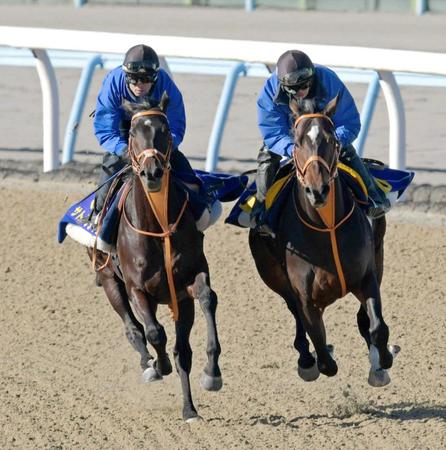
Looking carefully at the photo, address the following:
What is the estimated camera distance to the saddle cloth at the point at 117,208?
8703mm

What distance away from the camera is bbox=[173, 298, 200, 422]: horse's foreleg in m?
8.55

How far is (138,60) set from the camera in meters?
8.54

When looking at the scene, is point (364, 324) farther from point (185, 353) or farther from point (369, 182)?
point (185, 353)

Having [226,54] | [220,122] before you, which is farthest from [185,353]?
[220,122]

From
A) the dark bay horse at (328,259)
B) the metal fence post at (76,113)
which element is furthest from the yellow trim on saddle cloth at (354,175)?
the metal fence post at (76,113)

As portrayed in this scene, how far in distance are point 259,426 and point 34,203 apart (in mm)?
5158

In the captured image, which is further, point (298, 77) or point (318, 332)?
point (318, 332)

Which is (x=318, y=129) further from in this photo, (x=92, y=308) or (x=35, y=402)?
(x=92, y=308)

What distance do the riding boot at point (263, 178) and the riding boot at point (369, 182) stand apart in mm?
438

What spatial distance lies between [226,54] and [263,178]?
160 inches

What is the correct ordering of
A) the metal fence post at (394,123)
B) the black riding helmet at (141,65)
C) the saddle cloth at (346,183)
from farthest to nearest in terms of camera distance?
the metal fence post at (394,123) < the saddle cloth at (346,183) < the black riding helmet at (141,65)

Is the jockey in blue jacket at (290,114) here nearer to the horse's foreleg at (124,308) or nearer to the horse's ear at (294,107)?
the horse's ear at (294,107)

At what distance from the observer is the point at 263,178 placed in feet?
29.0

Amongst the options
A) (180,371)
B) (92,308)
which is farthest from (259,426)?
(92,308)
